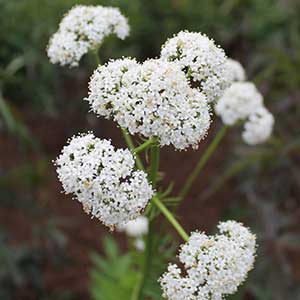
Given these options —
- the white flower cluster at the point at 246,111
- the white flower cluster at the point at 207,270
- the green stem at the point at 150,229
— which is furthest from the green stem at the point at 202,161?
the white flower cluster at the point at 207,270

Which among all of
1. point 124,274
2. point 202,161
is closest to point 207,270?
point 202,161

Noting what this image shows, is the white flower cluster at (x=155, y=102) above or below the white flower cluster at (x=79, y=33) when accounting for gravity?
below

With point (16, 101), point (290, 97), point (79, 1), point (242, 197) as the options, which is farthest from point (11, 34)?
point (242, 197)

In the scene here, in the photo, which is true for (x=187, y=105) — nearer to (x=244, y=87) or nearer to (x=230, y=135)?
(x=244, y=87)

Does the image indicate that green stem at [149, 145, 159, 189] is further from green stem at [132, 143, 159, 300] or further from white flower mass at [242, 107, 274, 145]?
white flower mass at [242, 107, 274, 145]

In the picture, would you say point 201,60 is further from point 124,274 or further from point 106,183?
point 124,274

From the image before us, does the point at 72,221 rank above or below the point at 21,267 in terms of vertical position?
above

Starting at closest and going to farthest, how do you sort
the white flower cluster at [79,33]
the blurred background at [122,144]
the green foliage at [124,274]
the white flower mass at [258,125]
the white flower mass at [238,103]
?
the white flower cluster at [79,33] < the green foliage at [124,274] < the white flower mass at [238,103] < the white flower mass at [258,125] < the blurred background at [122,144]

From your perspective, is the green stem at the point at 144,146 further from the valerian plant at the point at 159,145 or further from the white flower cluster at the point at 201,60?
the white flower cluster at the point at 201,60
